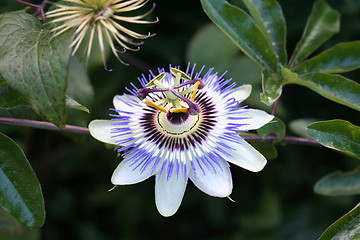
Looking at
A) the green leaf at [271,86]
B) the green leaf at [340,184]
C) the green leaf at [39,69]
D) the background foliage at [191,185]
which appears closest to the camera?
the green leaf at [39,69]

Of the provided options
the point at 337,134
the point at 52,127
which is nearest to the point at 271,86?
the point at 337,134

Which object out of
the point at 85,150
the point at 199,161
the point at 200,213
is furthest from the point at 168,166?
the point at 200,213

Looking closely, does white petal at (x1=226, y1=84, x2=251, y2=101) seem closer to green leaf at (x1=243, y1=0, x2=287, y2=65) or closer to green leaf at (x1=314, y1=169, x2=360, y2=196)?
green leaf at (x1=243, y1=0, x2=287, y2=65)

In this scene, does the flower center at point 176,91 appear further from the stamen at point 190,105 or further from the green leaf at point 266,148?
the green leaf at point 266,148

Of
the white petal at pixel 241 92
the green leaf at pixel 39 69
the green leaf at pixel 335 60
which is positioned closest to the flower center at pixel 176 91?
the white petal at pixel 241 92

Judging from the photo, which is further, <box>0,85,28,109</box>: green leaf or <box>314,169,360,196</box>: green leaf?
<box>314,169,360,196</box>: green leaf

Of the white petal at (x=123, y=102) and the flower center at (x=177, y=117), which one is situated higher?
the white petal at (x=123, y=102)

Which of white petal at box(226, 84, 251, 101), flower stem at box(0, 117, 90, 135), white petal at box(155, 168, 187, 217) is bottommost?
white petal at box(155, 168, 187, 217)

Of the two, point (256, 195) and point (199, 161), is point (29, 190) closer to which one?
point (199, 161)

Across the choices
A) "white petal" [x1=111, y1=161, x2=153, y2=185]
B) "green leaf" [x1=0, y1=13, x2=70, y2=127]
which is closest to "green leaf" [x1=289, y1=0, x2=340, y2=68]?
"white petal" [x1=111, y1=161, x2=153, y2=185]
